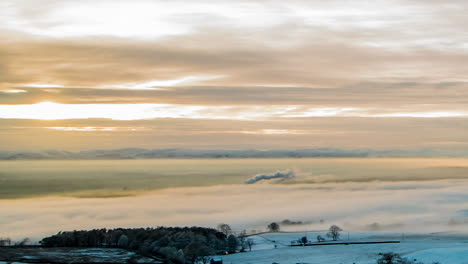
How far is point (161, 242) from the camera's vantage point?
87.8m

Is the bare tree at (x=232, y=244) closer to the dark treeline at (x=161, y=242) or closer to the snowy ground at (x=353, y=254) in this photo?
the dark treeline at (x=161, y=242)

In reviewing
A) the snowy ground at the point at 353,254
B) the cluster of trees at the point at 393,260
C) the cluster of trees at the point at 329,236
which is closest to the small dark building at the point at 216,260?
the snowy ground at the point at 353,254

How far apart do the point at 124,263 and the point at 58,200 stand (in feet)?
427

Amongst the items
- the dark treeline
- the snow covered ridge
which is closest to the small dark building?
the dark treeline

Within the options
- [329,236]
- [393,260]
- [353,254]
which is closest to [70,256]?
[353,254]

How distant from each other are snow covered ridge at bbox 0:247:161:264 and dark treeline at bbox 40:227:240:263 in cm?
241

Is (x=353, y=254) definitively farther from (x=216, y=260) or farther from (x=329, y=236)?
(x=329, y=236)

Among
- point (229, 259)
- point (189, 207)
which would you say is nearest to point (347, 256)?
point (229, 259)

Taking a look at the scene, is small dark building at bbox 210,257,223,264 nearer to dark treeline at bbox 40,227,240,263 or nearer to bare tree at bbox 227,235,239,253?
dark treeline at bbox 40,227,240,263

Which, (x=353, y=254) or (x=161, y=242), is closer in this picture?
(x=353, y=254)

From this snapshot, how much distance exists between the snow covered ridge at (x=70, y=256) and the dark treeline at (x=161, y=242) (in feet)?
7.91

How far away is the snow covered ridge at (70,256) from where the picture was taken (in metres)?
76.9

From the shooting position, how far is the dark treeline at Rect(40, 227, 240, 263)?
81.7 metres

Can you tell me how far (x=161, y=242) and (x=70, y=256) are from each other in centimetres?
→ 1376
